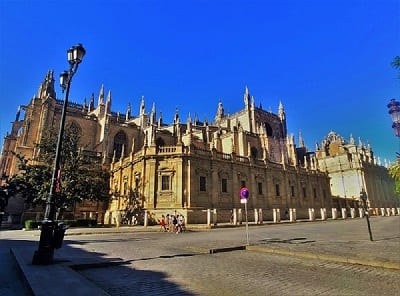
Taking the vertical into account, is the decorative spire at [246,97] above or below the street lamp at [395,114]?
above

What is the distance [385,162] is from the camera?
206 feet

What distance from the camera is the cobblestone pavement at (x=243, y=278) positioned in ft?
13.3

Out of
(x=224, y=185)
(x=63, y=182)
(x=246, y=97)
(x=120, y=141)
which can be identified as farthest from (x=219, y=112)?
(x=63, y=182)

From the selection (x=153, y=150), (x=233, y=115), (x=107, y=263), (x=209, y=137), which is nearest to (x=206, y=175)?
(x=153, y=150)

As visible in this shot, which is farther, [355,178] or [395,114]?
[355,178]

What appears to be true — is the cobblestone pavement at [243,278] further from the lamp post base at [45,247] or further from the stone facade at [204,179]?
the stone facade at [204,179]

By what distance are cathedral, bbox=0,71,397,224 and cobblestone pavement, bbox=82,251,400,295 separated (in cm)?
1568

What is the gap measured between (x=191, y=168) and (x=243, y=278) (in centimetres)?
2088

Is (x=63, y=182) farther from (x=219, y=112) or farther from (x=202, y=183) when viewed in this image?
(x=219, y=112)

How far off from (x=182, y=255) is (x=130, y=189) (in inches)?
821

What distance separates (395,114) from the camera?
693 centimetres

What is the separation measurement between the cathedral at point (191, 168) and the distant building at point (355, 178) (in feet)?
0.65

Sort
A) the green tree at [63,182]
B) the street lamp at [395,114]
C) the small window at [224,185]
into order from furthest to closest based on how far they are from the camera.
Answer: the small window at [224,185]
the green tree at [63,182]
the street lamp at [395,114]

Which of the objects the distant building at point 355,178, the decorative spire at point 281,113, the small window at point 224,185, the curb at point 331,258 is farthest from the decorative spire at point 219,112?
the curb at point 331,258
